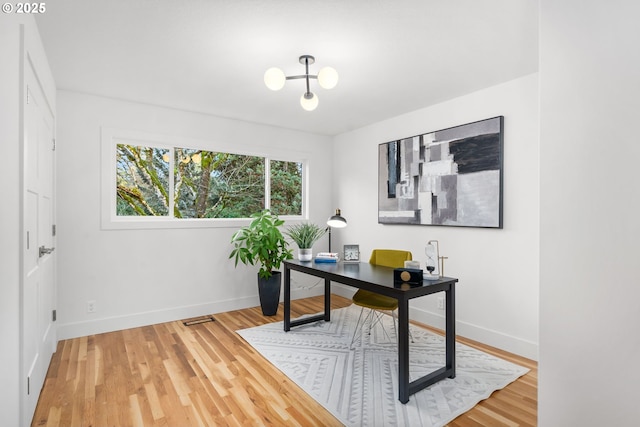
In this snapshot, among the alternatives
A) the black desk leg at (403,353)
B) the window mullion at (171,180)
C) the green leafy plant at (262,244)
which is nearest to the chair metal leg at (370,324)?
the black desk leg at (403,353)

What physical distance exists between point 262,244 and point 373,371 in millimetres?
1928

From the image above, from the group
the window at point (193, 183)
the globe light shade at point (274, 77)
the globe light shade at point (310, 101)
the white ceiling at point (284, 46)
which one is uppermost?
the white ceiling at point (284, 46)

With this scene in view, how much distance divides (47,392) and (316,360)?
1926mm

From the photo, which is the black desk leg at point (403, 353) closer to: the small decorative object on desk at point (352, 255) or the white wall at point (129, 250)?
the small decorative object on desk at point (352, 255)

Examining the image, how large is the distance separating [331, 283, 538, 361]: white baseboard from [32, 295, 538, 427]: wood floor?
3.7 inches

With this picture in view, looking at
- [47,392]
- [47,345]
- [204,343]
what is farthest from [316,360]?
[47,345]

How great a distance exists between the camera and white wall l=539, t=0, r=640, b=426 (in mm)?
1358

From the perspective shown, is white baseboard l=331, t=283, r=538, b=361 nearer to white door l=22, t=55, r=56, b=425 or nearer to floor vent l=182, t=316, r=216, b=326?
floor vent l=182, t=316, r=216, b=326

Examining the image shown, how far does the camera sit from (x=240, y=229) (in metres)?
4.28

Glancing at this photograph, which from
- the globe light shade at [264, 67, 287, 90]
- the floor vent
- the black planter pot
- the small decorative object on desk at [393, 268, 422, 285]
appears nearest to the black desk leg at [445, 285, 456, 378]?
the small decorative object on desk at [393, 268, 422, 285]

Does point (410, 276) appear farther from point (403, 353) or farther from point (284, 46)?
point (284, 46)

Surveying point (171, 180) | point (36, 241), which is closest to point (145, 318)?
point (171, 180)

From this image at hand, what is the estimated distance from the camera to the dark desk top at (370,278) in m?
2.25

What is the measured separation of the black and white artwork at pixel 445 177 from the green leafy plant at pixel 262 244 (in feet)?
4.49
